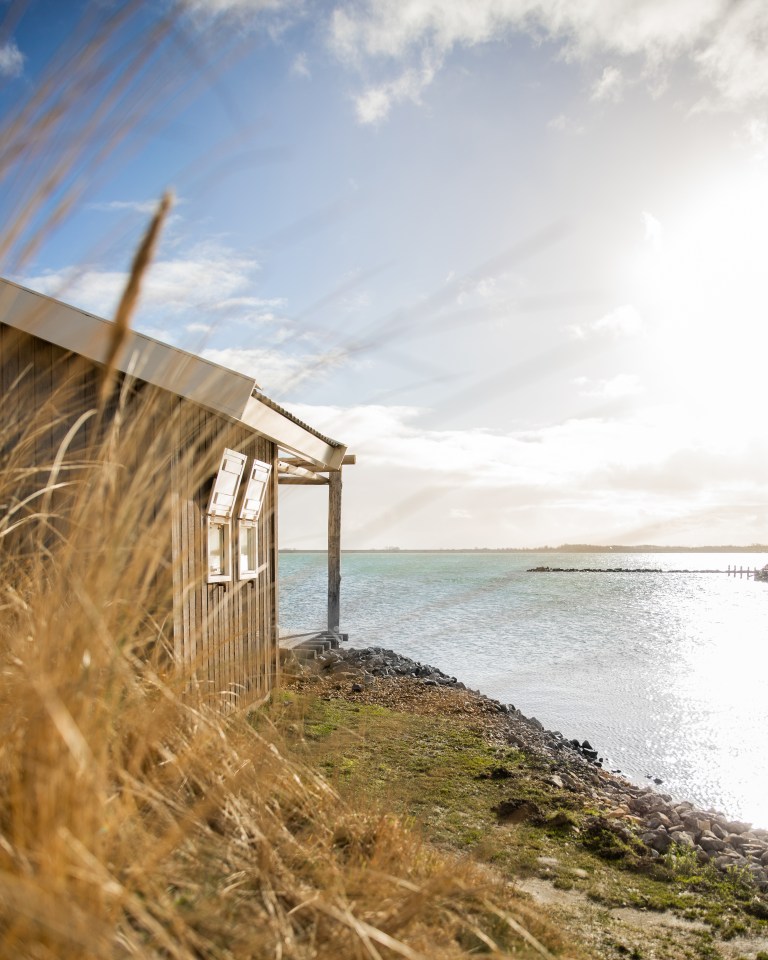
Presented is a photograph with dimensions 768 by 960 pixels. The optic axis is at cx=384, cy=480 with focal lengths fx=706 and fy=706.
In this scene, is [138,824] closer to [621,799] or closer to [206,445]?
[206,445]

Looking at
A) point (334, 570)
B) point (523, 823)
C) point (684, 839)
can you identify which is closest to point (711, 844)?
point (684, 839)

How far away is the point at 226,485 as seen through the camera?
637 centimetres

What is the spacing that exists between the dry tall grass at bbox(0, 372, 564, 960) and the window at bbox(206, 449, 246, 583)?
4155mm

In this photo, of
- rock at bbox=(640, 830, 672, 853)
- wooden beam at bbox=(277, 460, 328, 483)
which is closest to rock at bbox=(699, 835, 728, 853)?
rock at bbox=(640, 830, 672, 853)

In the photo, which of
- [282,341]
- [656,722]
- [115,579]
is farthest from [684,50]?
[656,722]

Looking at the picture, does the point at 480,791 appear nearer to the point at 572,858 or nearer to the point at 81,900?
the point at 572,858

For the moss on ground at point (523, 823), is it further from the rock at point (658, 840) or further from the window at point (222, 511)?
the window at point (222, 511)

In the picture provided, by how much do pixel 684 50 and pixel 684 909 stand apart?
6769mm

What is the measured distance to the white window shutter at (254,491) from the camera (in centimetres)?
697

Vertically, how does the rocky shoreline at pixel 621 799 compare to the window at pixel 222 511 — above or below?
below

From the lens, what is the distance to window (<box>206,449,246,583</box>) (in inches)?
241

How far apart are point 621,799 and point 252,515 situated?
14.7 ft

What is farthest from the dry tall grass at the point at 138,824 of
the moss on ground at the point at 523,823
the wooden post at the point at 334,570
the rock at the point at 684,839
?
the wooden post at the point at 334,570

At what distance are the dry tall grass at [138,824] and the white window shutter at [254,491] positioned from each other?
16.4 feet
